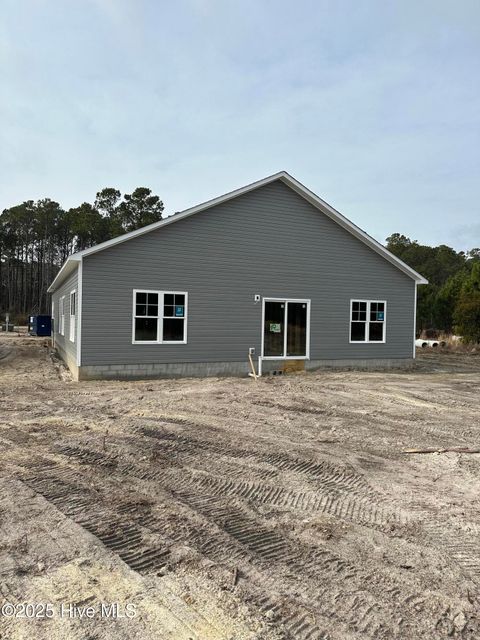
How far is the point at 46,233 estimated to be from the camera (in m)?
55.6

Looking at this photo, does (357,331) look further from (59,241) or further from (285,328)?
(59,241)

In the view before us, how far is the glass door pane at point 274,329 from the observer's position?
15.1m

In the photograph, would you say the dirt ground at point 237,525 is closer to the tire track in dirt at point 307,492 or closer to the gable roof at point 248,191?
the tire track in dirt at point 307,492

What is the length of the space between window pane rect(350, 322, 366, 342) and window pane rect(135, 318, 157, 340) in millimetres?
6692

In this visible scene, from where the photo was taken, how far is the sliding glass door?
15180 millimetres

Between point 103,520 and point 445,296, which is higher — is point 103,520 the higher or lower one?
the lower one

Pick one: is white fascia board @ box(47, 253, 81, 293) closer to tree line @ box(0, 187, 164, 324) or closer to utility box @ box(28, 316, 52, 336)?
utility box @ box(28, 316, 52, 336)

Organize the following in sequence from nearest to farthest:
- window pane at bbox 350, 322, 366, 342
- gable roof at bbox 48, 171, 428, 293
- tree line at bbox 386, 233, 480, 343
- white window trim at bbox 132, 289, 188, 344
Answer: gable roof at bbox 48, 171, 428, 293 < white window trim at bbox 132, 289, 188, 344 < window pane at bbox 350, 322, 366, 342 < tree line at bbox 386, 233, 480, 343

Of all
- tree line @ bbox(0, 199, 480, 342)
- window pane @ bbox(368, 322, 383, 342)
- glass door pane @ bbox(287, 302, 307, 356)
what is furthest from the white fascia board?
tree line @ bbox(0, 199, 480, 342)

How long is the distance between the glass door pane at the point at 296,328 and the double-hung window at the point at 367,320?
180cm

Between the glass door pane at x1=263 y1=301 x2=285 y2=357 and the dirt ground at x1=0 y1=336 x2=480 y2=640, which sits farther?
the glass door pane at x1=263 y1=301 x2=285 y2=357

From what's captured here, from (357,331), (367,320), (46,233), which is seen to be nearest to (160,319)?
(357,331)

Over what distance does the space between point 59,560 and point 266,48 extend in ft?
43.8

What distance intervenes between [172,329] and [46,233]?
47420mm
